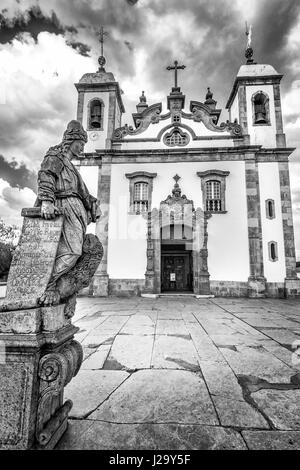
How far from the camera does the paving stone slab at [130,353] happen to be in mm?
3165

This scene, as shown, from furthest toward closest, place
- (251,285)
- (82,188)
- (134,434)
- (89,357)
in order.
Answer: (251,285) → (89,357) → (82,188) → (134,434)

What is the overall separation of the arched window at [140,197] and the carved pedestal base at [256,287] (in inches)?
260

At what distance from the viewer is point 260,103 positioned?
14359 mm

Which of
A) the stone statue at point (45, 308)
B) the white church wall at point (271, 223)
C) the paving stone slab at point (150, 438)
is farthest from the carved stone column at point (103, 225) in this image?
the paving stone slab at point (150, 438)

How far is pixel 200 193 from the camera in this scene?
502 inches

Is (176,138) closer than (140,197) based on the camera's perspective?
No

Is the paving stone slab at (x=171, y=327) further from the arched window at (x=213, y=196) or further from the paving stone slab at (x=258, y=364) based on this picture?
the arched window at (x=213, y=196)

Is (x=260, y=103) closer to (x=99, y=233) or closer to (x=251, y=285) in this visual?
(x=251, y=285)

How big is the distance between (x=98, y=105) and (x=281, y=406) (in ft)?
55.0

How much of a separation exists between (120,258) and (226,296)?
18.9 feet

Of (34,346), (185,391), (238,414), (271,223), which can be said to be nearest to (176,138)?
(271,223)

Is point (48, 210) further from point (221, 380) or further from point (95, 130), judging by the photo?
point (95, 130)

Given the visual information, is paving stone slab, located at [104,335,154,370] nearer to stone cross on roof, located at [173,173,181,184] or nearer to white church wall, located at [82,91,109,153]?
stone cross on roof, located at [173,173,181,184]

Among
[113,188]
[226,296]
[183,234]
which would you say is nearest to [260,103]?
[183,234]
